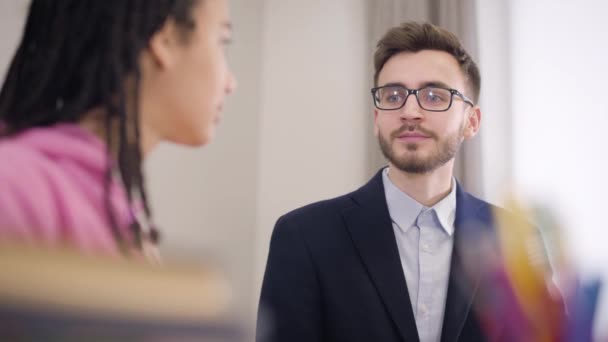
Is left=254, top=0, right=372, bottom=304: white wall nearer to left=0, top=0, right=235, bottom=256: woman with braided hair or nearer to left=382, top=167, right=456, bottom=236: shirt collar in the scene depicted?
left=382, top=167, right=456, bottom=236: shirt collar

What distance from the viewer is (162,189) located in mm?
342

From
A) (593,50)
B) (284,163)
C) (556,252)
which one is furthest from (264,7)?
(593,50)

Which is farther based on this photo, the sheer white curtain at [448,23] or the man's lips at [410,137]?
the sheer white curtain at [448,23]

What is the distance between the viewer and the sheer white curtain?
1187 millimetres

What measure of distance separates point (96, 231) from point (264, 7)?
17.0 inches

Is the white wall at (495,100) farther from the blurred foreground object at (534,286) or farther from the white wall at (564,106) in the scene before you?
the blurred foreground object at (534,286)

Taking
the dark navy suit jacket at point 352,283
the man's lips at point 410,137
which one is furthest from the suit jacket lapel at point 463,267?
the man's lips at point 410,137

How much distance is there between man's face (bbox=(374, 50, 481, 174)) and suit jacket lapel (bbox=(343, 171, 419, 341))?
0.08 meters

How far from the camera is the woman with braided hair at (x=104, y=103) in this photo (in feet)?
0.83

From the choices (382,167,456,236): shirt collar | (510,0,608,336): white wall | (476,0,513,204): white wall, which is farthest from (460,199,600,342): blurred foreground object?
(476,0,513,204): white wall

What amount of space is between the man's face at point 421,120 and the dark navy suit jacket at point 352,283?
0.09m

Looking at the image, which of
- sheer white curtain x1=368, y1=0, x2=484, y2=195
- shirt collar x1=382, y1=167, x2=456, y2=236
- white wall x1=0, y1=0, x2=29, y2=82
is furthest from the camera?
sheer white curtain x1=368, y1=0, x2=484, y2=195

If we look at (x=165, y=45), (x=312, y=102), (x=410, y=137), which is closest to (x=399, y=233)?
(x=410, y=137)

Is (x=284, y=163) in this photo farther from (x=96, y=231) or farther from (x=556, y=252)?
(x=96, y=231)
